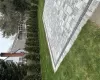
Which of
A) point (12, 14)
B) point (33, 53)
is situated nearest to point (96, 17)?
point (33, 53)

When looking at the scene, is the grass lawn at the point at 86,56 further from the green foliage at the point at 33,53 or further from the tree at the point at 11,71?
the tree at the point at 11,71

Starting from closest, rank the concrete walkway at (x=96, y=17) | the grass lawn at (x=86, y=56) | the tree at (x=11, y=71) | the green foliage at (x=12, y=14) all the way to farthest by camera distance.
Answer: the grass lawn at (x=86, y=56) → the concrete walkway at (x=96, y=17) → the tree at (x=11, y=71) → the green foliage at (x=12, y=14)

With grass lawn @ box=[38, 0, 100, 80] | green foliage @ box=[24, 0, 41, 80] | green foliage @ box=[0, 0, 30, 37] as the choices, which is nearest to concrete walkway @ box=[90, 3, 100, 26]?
grass lawn @ box=[38, 0, 100, 80]

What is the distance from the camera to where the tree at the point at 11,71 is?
1916 cm

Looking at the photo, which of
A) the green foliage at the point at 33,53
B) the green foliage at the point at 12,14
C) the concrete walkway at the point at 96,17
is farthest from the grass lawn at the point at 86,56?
the green foliage at the point at 12,14

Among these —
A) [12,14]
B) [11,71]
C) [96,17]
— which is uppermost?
[96,17]

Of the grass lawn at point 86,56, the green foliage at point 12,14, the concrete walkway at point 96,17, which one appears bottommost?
the green foliage at point 12,14

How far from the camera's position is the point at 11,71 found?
1980cm

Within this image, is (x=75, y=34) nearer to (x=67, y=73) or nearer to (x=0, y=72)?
(x=67, y=73)

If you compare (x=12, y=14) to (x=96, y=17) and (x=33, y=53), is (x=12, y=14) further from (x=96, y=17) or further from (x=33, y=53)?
(x=96, y=17)

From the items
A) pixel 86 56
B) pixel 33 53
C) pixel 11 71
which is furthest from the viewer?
pixel 33 53

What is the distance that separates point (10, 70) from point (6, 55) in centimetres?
1226

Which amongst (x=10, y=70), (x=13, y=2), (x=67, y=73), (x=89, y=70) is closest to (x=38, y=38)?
(x=10, y=70)

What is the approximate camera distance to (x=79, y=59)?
875 cm
